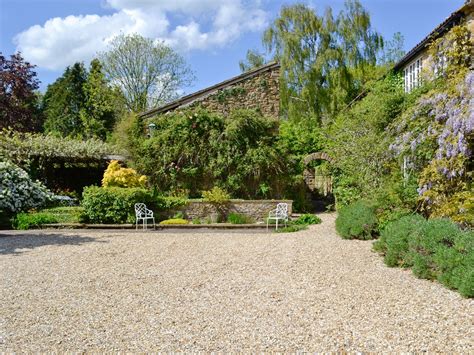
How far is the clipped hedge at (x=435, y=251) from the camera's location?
532 centimetres

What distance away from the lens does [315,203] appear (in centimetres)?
A: 1727

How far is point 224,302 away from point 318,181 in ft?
43.8

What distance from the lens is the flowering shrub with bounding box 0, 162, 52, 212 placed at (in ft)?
43.3

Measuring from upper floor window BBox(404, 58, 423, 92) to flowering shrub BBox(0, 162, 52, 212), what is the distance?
11.9 metres

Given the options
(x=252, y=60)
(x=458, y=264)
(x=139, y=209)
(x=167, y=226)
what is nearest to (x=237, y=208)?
(x=167, y=226)

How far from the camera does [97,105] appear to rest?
1085 inches

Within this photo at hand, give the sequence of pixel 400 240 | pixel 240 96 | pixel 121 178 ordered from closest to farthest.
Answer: pixel 400 240
pixel 121 178
pixel 240 96

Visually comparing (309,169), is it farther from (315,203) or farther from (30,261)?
(30,261)

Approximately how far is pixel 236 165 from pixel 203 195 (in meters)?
1.84

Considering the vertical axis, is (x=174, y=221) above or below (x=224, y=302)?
above

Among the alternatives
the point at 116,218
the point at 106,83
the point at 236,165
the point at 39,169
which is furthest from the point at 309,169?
the point at 106,83

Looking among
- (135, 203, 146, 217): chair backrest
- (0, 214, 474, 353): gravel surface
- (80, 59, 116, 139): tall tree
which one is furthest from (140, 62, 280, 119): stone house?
(80, 59, 116, 139): tall tree

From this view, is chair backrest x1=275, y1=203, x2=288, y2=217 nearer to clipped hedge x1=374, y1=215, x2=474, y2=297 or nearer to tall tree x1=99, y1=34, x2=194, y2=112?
clipped hedge x1=374, y1=215, x2=474, y2=297

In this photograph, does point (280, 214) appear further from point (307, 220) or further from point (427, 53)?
point (427, 53)
